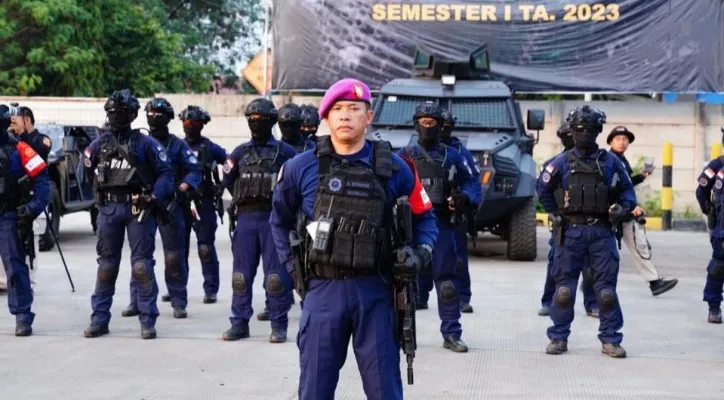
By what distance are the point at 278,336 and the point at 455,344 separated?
136cm

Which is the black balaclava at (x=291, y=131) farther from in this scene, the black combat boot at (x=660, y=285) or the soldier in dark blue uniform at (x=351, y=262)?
the soldier in dark blue uniform at (x=351, y=262)

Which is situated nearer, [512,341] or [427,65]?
[512,341]

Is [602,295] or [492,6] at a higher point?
[492,6]

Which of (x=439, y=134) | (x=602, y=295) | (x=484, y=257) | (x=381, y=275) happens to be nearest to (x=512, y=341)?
(x=602, y=295)

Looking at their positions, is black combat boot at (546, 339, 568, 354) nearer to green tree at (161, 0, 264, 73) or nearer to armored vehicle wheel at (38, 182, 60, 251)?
armored vehicle wheel at (38, 182, 60, 251)

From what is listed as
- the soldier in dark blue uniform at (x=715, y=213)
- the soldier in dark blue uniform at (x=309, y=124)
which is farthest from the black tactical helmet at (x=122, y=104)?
the soldier in dark blue uniform at (x=715, y=213)

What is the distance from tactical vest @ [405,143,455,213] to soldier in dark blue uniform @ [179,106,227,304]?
91.9 inches

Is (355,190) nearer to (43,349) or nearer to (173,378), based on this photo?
(173,378)

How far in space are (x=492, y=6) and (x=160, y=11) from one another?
54.3 ft

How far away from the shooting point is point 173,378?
27.9 ft

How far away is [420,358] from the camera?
367 inches

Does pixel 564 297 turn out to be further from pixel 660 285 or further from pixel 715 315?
pixel 660 285

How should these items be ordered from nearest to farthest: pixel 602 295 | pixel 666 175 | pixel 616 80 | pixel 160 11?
pixel 602 295 < pixel 666 175 < pixel 616 80 < pixel 160 11

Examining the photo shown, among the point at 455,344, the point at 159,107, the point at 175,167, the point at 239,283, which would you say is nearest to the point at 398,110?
the point at 175,167
